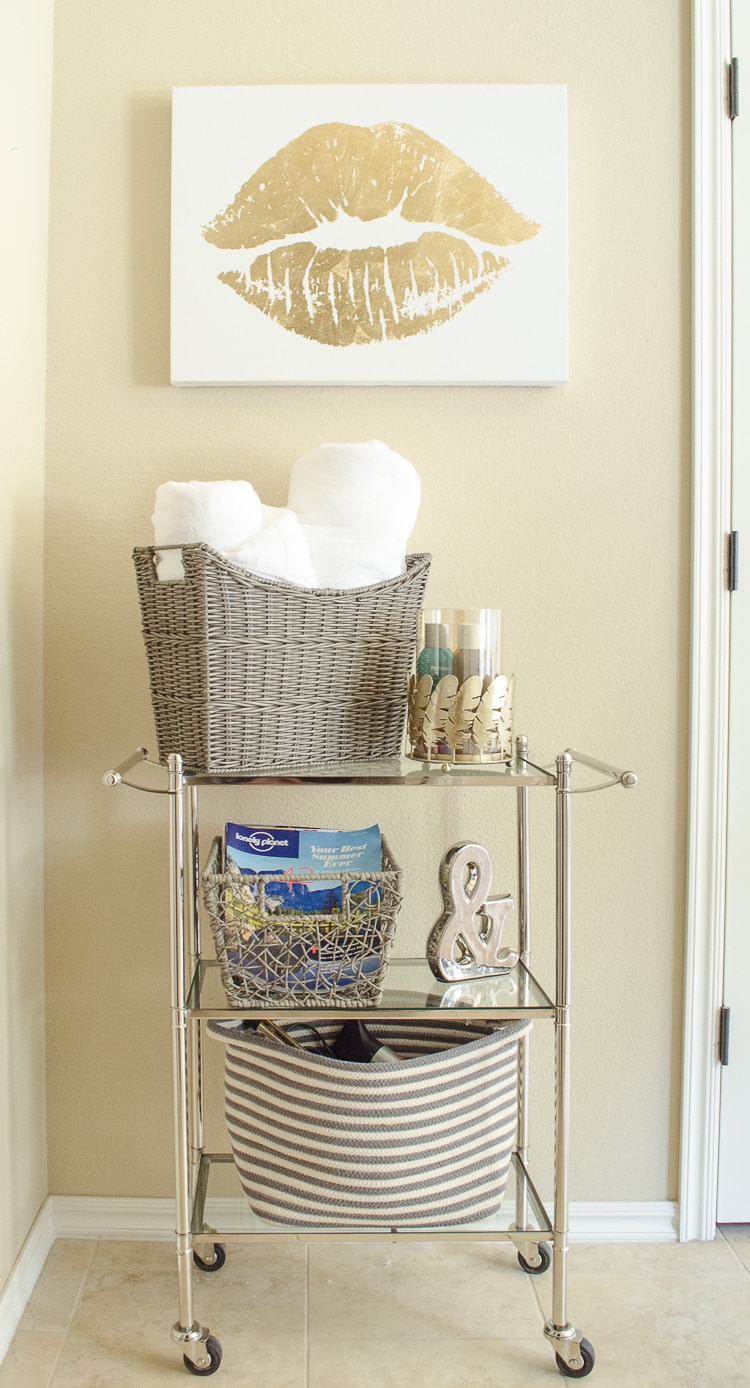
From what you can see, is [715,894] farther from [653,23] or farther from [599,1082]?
[653,23]

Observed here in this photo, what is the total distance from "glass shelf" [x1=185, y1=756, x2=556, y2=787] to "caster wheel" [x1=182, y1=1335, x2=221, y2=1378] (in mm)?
734

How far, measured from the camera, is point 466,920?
136 centimetres

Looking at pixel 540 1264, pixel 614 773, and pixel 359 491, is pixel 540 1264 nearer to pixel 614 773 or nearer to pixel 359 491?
pixel 614 773

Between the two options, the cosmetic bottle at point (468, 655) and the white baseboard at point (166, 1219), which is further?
the white baseboard at point (166, 1219)

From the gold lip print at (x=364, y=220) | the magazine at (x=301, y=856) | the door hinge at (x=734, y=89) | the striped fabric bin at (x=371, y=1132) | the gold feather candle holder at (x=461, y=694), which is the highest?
the door hinge at (x=734, y=89)

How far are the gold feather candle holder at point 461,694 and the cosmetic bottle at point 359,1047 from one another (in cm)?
42

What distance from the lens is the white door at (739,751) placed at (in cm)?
155

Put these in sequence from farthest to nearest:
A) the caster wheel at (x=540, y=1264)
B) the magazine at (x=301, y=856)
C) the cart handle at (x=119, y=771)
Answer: the caster wheel at (x=540, y=1264) → the magazine at (x=301, y=856) → the cart handle at (x=119, y=771)

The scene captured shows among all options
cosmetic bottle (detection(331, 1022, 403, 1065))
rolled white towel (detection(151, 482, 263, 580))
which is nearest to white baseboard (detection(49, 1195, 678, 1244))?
cosmetic bottle (detection(331, 1022, 403, 1065))

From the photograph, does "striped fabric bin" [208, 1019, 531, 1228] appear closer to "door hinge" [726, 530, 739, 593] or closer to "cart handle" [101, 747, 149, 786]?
"cart handle" [101, 747, 149, 786]

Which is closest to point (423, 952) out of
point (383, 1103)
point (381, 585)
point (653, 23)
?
point (383, 1103)

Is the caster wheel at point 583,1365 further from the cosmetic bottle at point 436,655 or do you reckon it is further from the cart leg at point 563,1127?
the cosmetic bottle at point 436,655

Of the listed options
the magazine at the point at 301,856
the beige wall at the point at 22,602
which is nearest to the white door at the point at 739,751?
the magazine at the point at 301,856

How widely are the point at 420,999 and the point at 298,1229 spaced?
1.12 ft
